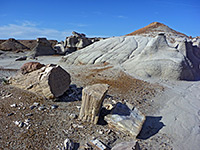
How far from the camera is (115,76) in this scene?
9.38 m

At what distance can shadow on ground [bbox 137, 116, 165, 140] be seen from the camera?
4.15 metres

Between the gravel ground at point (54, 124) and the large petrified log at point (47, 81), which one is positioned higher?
the large petrified log at point (47, 81)

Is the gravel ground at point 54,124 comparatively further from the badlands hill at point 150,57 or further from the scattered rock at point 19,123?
the badlands hill at point 150,57

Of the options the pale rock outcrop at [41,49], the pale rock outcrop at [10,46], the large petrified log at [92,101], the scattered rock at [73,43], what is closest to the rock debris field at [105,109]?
the large petrified log at [92,101]

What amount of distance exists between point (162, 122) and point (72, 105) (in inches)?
111

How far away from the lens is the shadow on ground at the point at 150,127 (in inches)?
163

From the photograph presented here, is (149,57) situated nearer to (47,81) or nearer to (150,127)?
(150,127)

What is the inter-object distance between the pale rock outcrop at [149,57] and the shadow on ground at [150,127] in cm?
479

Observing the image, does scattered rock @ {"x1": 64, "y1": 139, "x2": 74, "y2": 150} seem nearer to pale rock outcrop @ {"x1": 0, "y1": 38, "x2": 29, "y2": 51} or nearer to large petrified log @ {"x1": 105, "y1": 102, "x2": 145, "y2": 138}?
large petrified log @ {"x1": 105, "y1": 102, "x2": 145, "y2": 138}

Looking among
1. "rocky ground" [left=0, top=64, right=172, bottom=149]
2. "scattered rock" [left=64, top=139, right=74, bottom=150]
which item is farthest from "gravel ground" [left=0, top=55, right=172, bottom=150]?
"scattered rock" [left=64, top=139, right=74, bottom=150]

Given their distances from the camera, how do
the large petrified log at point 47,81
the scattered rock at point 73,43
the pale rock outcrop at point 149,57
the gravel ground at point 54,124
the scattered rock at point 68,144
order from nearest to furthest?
1. the scattered rock at point 68,144
2. the gravel ground at point 54,124
3. the large petrified log at point 47,81
4. the pale rock outcrop at point 149,57
5. the scattered rock at point 73,43

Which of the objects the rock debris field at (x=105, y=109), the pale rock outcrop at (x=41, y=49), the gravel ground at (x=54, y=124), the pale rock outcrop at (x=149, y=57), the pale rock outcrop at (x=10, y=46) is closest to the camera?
the gravel ground at (x=54, y=124)

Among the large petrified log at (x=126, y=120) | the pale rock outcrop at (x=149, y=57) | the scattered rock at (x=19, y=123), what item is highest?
the pale rock outcrop at (x=149, y=57)

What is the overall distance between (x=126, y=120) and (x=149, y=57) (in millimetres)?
7107
